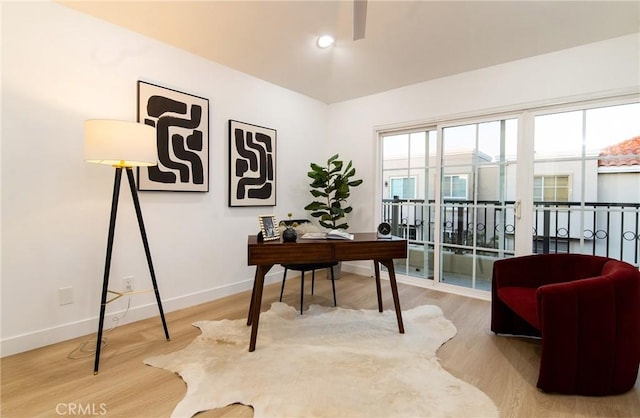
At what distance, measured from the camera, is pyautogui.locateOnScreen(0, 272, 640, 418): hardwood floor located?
158cm

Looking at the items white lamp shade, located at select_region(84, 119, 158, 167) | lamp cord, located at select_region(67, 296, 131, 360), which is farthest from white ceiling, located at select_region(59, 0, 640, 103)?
lamp cord, located at select_region(67, 296, 131, 360)

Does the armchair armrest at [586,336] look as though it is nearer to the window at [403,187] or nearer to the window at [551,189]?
the window at [551,189]

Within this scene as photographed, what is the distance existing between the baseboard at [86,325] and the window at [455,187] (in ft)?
9.18

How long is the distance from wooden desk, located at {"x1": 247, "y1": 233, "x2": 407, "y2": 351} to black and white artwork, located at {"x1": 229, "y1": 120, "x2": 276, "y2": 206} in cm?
117

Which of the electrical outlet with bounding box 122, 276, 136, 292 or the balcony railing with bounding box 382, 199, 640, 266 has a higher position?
the balcony railing with bounding box 382, 199, 640, 266

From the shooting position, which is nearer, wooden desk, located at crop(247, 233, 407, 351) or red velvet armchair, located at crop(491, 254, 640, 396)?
red velvet armchair, located at crop(491, 254, 640, 396)

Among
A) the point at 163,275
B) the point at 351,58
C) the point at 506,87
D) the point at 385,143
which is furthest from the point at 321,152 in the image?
the point at 163,275

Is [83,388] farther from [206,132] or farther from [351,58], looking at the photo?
[351,58]

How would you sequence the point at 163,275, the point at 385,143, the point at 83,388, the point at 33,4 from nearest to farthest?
the point at 83,388 < the point at 33,4 < the point at 163,275 < the point at 385,143

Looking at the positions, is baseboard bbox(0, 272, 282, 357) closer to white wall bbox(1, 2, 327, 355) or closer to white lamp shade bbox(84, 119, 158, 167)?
white wall bbox(1, 2, 327, 355)

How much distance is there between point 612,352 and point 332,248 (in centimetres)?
172

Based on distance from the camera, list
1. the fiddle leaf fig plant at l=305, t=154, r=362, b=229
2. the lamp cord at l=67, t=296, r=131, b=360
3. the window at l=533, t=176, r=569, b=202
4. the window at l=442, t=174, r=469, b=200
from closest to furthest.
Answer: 1. the lamp cord at l=67, t=296, r=131, b=360
2. the window at l=533, t=176, r=569, b=202
3. the window at l=442, t=174, r=469, b=200
4. the fiddle leaf fig plant at l=305, t=154, r=362, b=229

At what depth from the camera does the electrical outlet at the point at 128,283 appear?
2629 mm

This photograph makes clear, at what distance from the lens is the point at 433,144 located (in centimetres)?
384
